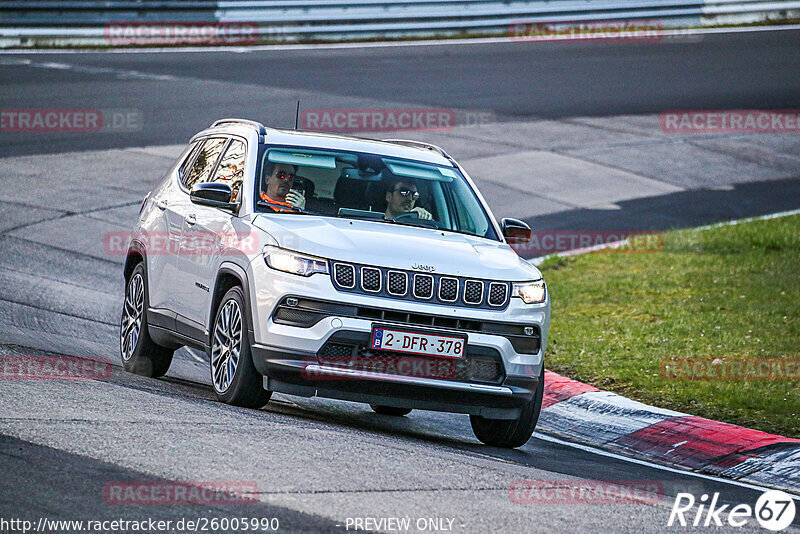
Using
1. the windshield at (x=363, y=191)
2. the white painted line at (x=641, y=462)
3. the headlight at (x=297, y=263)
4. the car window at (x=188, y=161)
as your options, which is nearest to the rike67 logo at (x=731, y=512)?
the white painted line at (x=641, y=462)

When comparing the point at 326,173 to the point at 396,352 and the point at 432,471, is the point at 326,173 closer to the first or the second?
the point at 396,352

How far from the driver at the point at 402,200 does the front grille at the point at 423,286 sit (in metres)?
1.08

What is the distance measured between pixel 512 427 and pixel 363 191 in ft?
6.33

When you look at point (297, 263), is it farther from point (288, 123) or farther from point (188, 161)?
point (288, 123)

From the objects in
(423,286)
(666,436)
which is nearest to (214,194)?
(423,286)

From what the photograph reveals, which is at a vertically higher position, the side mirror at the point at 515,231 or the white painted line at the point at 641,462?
the side mirror at the point at 515,231

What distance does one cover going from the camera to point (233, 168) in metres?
9.00

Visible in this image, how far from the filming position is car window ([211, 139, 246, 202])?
8.78 metres

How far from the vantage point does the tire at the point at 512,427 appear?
8328 mm

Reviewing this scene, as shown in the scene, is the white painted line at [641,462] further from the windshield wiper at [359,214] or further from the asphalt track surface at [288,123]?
the windshield wiper at [359,214]

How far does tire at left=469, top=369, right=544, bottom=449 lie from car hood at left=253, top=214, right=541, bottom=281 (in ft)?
2.78

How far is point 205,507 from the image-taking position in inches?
215

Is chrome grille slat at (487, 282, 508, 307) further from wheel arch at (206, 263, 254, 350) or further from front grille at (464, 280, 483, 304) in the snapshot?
wheel arch at (206, 263, 254, 350)

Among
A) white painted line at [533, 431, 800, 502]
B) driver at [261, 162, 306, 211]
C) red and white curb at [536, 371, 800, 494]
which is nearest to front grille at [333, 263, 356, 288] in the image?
driver at [261, 162, 306, 211]
